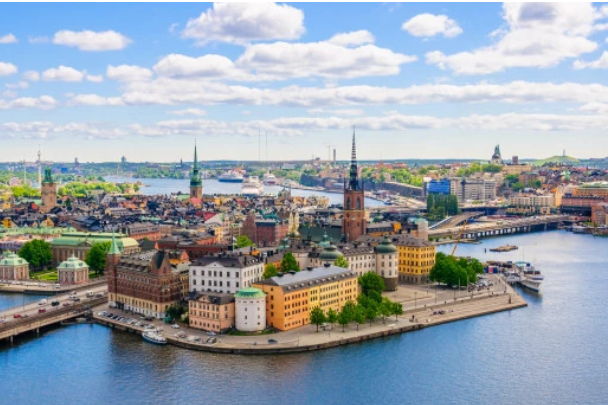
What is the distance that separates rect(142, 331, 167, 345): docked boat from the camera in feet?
167

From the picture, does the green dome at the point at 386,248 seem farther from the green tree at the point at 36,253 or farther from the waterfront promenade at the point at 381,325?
the green tree at the point at 36,253

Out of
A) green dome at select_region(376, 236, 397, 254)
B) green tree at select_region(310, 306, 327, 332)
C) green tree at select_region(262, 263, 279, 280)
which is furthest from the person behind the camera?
green dome at select_region(376, 236, 397, 254)

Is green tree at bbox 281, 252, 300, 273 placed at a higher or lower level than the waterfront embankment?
higher

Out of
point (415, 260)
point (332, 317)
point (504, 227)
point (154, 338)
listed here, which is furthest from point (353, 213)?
point (504, 227)

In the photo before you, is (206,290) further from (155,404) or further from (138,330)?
(155,404)

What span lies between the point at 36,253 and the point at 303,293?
38.4 meters

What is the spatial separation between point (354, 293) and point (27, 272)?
114ft

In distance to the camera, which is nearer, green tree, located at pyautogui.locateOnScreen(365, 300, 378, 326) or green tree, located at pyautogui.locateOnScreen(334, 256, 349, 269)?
green tree, located at pyautogui.locateOnScreen(365, 300, 378, 326)

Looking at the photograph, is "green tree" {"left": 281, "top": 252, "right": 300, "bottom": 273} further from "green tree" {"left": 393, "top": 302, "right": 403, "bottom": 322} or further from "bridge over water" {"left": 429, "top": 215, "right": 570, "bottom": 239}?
"bridge over water" {"left": 429, "top": 215, "right": 570, "bottom": 239}

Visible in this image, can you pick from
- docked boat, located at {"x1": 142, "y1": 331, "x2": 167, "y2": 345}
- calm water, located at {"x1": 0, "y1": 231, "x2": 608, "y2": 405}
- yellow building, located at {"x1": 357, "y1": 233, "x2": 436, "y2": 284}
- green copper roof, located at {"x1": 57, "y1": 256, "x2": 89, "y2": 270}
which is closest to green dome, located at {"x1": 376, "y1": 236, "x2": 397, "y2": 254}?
yellow building, located at {"x1": 357, "y1": 233, "x2": 436, "y2": 284}

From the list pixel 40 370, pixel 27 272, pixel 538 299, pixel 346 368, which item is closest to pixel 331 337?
pixel 346 368

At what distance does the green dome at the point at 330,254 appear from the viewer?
64.3m

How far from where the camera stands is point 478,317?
2338 inches

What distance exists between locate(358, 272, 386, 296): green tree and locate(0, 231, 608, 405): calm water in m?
7.44
